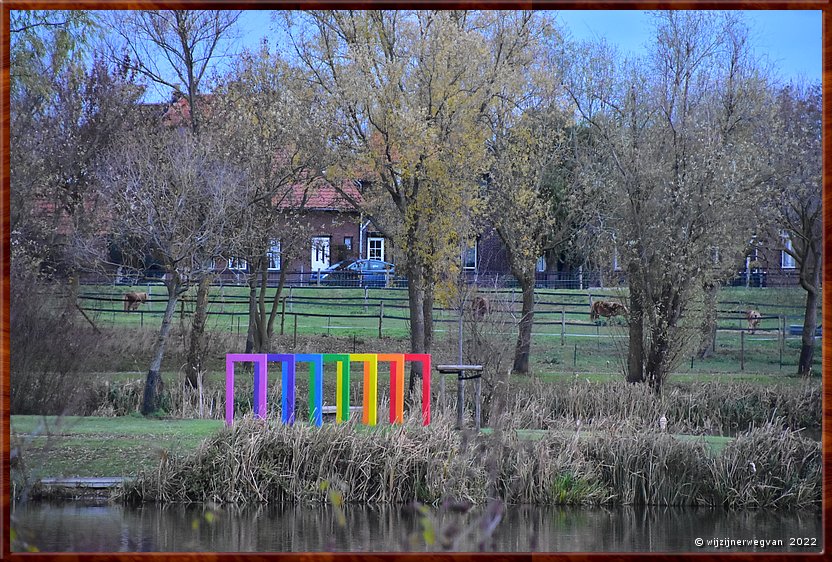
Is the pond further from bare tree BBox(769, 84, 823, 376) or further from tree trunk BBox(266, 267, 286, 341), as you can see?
tree trunk BBox(266, 267, 286, 341)

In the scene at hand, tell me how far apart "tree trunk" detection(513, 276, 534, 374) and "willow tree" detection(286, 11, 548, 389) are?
1.59 m

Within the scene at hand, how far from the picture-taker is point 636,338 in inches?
623

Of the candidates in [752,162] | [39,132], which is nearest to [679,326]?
[752,162]

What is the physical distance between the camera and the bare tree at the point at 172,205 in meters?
14.3

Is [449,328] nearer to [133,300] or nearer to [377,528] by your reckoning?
[133,300]

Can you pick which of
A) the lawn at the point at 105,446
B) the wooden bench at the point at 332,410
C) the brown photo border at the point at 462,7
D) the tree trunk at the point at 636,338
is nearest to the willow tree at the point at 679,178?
the tree trunk at the point at 636,338

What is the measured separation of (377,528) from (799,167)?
39.2ft

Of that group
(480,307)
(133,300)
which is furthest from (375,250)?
(480,307)

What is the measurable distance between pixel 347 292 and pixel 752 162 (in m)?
10.3

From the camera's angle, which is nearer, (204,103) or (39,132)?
(39,132)

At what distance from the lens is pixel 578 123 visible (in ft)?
63.0

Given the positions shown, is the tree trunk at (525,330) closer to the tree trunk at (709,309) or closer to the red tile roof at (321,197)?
the tree trunk at (709,309)

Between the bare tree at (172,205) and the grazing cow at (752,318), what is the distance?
1108cm

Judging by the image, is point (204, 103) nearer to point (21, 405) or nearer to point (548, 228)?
point (548, 228)
